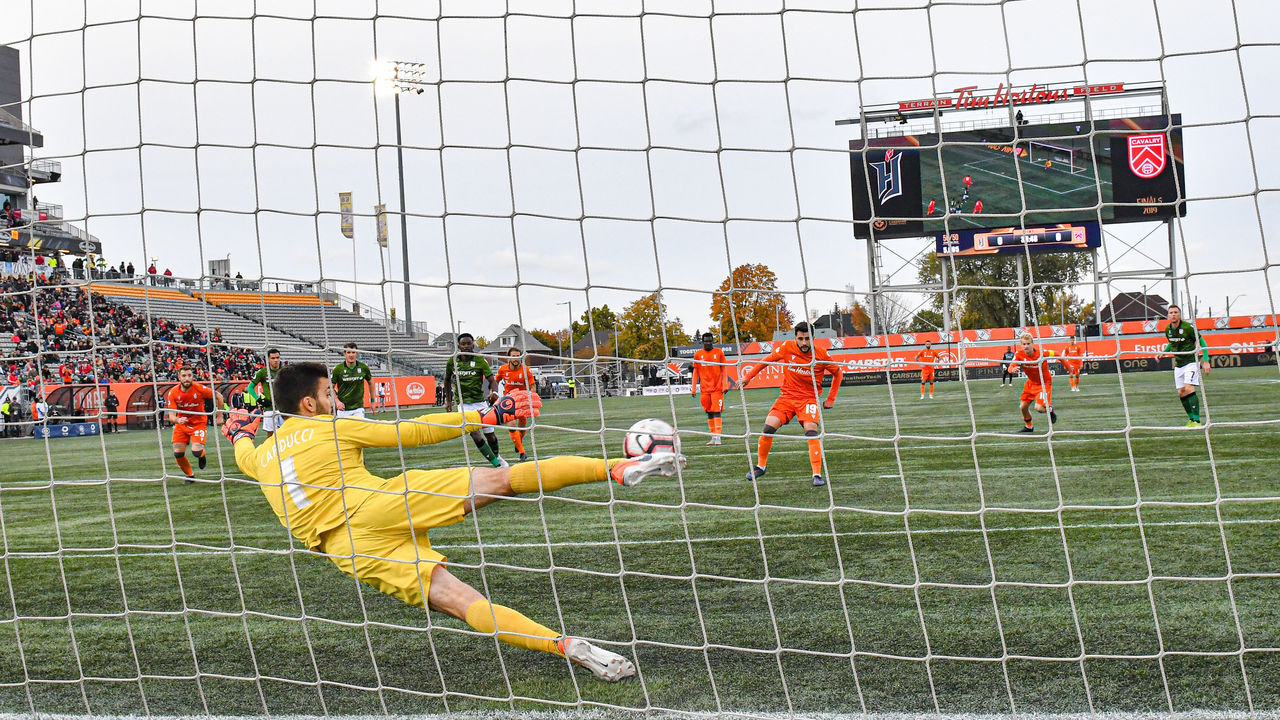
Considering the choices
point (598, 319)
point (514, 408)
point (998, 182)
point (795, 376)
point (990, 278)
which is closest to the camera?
point (514, 408)

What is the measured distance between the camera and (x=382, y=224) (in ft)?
14.7

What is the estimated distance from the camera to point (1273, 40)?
3.47 metres

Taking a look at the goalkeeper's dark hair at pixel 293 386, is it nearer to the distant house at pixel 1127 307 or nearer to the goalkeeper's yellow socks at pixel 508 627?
the goalkeeper's yellow socks at pixel 508 627

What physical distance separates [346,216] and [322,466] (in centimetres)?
115

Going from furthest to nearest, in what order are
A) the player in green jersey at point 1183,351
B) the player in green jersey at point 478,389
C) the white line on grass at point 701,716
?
the player in green jersey at point 1183,351 → the player in green jersey at point 478,389 → the white line on grass at point 701,716

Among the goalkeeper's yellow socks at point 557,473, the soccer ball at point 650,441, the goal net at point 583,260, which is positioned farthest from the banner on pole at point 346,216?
the soccer ball at point 650,441

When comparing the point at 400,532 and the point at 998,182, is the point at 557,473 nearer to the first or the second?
the point at 400,532

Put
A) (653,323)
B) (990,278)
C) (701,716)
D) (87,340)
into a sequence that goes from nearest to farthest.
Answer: (701,716), (653,323), (87,340), (990,278)

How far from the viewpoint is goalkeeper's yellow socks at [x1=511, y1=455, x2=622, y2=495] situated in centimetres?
382

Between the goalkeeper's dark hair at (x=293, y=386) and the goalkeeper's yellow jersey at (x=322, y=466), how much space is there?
0.25 feet

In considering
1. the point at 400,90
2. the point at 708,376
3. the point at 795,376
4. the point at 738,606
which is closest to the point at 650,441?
the point at 738,606

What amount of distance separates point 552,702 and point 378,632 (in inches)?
54.3

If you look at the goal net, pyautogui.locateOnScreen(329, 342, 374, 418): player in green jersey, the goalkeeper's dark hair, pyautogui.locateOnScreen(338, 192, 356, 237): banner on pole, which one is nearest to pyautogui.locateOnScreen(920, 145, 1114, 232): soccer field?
pyautogui.locateOnScreen(329, 342, 374, 418): player in green jersey

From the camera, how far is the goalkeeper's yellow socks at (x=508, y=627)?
11.9ft
